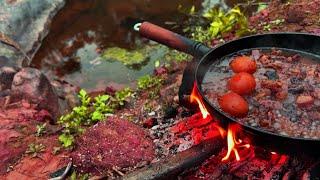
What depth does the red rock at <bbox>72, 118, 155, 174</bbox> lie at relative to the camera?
4477 millimetres

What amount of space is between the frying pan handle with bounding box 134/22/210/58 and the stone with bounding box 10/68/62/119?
2.14m

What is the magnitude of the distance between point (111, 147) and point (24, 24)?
5.18 meters

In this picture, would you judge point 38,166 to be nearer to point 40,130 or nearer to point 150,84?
point 40,130

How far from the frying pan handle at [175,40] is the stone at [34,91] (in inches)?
84.2

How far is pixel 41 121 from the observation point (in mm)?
5691

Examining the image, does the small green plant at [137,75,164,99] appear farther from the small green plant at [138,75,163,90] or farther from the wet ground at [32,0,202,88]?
the wet ground at [32,0,202,88]

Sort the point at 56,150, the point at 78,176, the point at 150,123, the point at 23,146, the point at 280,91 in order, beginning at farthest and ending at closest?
the point at 150,123
the point at 23,146
the point at 56,150
the point at 78,176
the point at 280,91

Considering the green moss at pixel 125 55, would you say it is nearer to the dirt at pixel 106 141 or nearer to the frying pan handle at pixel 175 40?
the dirt at pixel 106 141

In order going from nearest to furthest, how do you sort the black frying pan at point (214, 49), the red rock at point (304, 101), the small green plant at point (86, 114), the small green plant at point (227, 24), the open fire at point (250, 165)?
1. the red rock at point (304, 101)
2. the open fire at point (250, 165)
3. the black frying pan at point (214, 49)
4. the small green plant at point (86, 114)
5. the small green plant at point (227, 24)

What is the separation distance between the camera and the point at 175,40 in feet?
15.1

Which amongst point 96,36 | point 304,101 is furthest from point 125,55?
point 304,101

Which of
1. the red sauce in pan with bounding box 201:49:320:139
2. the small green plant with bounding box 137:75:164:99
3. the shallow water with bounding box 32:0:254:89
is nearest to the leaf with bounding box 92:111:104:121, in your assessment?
the small green plant with bounding box 137:75:164:99

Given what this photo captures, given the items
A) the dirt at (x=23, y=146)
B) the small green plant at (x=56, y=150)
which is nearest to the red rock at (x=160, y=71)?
the dirt at (x=23, y=146)

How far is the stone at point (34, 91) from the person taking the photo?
6098mm
